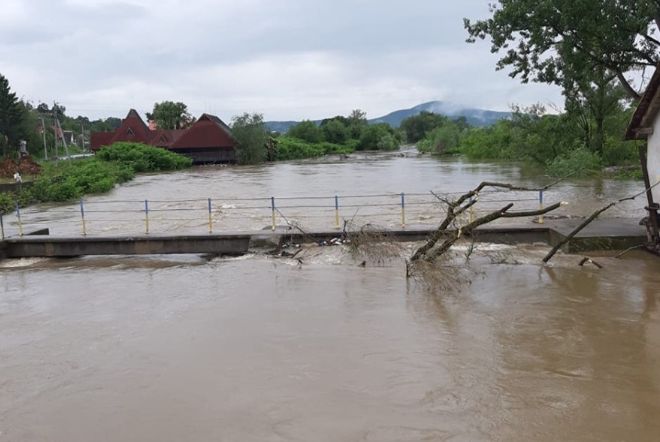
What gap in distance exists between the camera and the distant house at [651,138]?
12.5 meters

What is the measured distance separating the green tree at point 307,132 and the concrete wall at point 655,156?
11790 cm

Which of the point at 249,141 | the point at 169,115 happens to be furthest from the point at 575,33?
the point at 169,115

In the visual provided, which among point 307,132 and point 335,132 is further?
point 335,132

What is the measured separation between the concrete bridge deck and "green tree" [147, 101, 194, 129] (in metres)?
105

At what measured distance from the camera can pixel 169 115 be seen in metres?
116

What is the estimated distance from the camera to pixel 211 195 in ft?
113

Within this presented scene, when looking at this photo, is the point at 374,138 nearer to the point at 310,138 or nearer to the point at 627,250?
the point at 310,138

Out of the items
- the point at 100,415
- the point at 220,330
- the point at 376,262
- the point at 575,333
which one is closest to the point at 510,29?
the point at 376,262

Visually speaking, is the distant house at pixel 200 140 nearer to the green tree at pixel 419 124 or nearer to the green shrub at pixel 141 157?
the green shrub at pixel 141 157

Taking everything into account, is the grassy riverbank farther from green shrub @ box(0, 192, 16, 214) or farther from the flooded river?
the flooded river

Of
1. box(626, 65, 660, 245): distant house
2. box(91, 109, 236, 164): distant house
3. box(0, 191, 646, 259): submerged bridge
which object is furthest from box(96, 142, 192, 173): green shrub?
box(626, 65, 660, 245): distant house

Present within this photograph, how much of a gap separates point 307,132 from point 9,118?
236 ft

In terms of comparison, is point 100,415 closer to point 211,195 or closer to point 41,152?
point 211,195

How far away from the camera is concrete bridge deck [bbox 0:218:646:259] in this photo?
14.9 m
